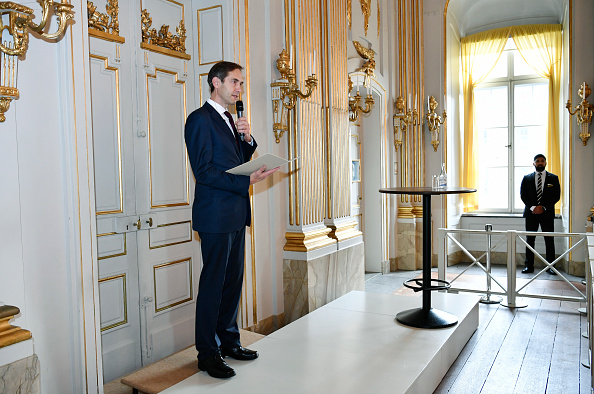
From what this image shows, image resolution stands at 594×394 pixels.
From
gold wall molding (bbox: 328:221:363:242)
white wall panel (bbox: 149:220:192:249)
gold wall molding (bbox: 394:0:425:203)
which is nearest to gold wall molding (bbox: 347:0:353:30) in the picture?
gold wall molding (bbox: 394:0:425:203)

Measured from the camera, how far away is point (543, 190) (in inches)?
278

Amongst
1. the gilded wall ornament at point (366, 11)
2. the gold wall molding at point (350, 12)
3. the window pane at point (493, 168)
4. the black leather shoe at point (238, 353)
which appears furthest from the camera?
the window pane at point (493, 168)

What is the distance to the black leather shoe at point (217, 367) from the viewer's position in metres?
2.50

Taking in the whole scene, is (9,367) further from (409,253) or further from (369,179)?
(409,253)

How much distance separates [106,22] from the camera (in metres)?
3.01

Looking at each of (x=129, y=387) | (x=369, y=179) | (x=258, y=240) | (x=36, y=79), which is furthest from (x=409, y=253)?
(x=36, y=79)

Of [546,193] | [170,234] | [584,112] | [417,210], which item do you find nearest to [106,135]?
[170,234]

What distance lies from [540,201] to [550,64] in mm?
2484

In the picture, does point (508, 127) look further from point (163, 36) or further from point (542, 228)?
point (163, 36)

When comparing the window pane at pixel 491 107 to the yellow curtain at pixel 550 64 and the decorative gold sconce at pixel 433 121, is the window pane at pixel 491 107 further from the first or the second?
the decorative gold sconce at pixel 433 121

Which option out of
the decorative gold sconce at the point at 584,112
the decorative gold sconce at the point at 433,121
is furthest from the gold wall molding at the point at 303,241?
the decorative gold sconce at the point at 584,112

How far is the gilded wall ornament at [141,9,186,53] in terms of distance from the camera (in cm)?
330

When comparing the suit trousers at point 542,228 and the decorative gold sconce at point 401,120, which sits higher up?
the decorative gold sconce at point 401,120

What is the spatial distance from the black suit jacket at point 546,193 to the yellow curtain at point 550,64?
3.53 ft
